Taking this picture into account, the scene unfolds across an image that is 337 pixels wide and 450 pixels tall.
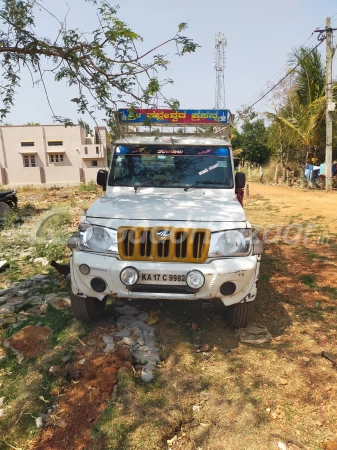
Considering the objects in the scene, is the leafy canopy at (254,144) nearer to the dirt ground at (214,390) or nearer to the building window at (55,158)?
the building window at (55,158)

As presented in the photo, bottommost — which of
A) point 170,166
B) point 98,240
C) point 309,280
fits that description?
point 309,280

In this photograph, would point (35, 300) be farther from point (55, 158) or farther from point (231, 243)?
point (55, 158)

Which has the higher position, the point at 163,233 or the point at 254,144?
the point at 254,144

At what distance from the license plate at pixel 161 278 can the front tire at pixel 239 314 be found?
726 millimetres

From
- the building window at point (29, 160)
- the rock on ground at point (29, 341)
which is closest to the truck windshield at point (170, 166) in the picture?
the rock on ground at point (29, 341)

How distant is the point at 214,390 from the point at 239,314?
890mm

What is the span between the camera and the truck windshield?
4.38 m

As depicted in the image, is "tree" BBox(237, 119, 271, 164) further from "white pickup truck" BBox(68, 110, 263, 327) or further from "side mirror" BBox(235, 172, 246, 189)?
"white pickup truck" BBox(68, 110, 263, 327)

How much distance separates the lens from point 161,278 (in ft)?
9.89

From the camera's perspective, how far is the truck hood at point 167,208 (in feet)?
10.6

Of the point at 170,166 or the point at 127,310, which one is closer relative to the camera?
the point at 127,310

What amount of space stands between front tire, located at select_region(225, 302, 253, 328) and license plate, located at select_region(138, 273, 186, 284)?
73cm

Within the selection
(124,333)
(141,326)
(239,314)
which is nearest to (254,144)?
(239,314)

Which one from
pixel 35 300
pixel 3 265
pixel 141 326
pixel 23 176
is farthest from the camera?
pixel 23 176
